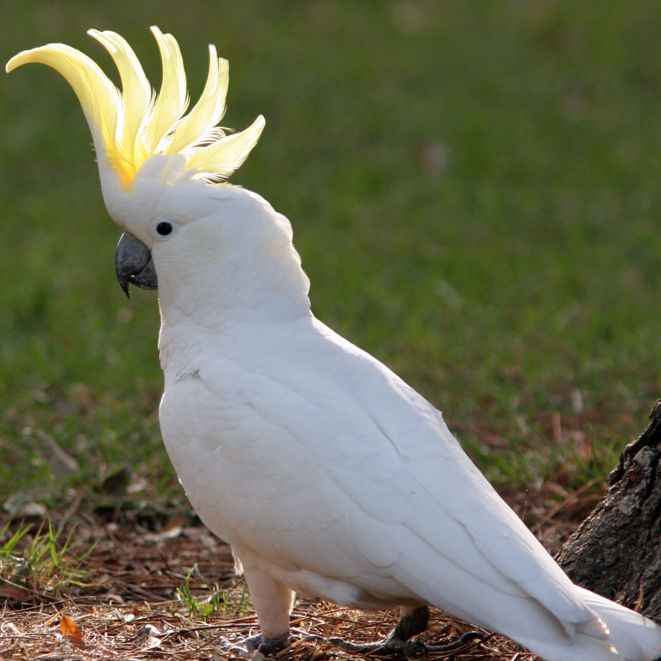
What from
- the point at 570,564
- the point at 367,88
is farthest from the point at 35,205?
the point at 570,564

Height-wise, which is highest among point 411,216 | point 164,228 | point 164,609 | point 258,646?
point 164,228

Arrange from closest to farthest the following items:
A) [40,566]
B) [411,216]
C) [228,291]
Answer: [228,291] < [40,566] < [411,216]

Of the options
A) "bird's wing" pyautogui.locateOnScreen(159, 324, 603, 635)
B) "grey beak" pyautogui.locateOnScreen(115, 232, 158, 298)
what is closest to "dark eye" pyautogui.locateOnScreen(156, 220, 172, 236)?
"grey beak" pyautogui.locateOnScreen(115, 232, 158, 298)

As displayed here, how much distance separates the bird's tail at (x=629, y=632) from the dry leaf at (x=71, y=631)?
144 centimetres

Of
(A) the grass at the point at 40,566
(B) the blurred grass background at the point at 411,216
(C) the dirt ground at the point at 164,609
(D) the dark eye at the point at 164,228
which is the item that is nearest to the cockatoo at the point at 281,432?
(D) the dark eye at the point at 164,228

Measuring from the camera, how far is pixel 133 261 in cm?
359

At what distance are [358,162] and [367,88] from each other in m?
1.30

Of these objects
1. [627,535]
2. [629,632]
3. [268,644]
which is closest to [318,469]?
[268,644]

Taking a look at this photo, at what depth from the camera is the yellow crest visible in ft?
11.4

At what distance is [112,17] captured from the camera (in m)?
11.1

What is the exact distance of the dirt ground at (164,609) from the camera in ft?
10.9

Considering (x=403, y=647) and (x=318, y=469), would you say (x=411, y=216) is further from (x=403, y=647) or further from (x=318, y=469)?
Result: (x=318, y=469)

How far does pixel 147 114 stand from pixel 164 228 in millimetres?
363

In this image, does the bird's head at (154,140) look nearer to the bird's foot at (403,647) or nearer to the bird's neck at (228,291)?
the bird's neck at (228,291)
